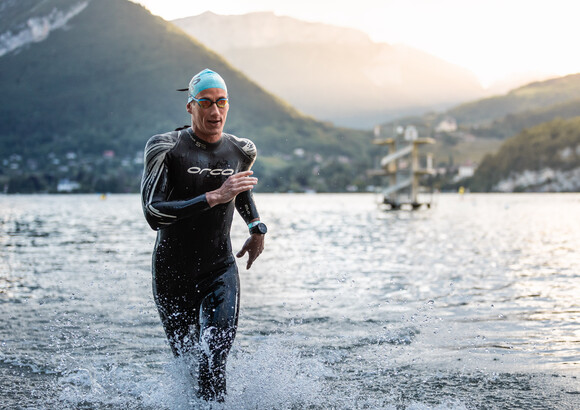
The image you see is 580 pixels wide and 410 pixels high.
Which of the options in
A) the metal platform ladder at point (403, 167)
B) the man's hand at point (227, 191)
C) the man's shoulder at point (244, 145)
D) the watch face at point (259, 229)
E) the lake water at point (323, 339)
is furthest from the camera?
the metal platform ladder at point (403, 167)

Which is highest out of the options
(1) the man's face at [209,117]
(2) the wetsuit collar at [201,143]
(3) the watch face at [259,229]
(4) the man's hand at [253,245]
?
(1) the man's face at [209,117]

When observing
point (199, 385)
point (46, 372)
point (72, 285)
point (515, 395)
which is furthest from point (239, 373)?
point (72, 285)

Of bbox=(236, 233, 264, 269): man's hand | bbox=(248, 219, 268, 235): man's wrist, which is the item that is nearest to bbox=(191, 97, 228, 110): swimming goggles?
bbox=(248, 219, 268, 235): man's wrist

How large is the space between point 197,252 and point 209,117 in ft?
3.69

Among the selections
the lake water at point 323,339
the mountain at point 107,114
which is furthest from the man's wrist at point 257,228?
the mountain at point 107,114

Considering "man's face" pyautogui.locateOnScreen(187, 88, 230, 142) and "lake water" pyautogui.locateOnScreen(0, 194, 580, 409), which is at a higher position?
"man's face" pyautogui.locateOnScreen(187, 88, 230, 142)

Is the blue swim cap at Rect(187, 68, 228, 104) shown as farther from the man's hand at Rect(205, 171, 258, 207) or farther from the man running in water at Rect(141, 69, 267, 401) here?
the man's hand at Rect(205, 171, 258, 207)

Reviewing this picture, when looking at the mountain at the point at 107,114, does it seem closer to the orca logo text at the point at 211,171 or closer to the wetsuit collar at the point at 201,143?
the wetsuit collar at the point at 201,143

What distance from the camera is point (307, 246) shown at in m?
28.0

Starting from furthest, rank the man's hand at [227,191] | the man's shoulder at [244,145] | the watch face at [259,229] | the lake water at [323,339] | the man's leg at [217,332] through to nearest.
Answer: the lake water at [323,339] → the watch face at [259,229] → the man's shoulder at [244,145] → the man's leg at [217,332] → the man's hand at [227,191]

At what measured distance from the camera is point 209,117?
5.09 meters

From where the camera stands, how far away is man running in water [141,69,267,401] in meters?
5.02

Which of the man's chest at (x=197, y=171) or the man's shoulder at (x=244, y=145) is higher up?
the man's shoulder at (x=244, y=145)

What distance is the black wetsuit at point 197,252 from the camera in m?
5.04
